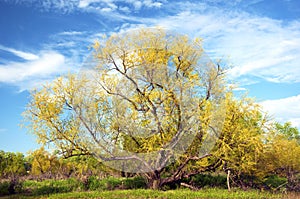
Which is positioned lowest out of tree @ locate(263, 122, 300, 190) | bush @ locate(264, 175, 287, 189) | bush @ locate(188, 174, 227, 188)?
bush @ locate(264, 175, 287, 189)

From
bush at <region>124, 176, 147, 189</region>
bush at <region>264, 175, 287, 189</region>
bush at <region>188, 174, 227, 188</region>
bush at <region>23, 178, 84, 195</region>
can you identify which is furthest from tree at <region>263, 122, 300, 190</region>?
bush at <region>23, 178, 84, 195</region>

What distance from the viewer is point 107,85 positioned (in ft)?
47.1

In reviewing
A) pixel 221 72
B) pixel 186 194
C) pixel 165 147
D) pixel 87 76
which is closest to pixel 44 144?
pixel 87 76

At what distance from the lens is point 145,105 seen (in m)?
14.2

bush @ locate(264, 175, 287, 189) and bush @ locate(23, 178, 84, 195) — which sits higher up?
bush @ locate(23, 178, 84, 195)

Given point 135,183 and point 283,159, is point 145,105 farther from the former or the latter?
point 283,159

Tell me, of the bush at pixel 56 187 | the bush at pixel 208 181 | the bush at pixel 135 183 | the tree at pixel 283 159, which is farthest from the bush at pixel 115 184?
the tree at pixel 283 159

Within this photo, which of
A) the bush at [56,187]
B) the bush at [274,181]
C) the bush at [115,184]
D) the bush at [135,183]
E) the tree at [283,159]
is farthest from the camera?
the bush at [274,181]

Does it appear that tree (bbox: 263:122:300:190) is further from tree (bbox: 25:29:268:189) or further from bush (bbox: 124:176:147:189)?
bush (bbox: 124:176:147:189)

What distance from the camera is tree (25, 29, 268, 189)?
45.9ft

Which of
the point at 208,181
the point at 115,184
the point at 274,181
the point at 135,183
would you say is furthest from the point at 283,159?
the point at 115,184

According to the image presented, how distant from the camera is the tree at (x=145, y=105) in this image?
13977mm

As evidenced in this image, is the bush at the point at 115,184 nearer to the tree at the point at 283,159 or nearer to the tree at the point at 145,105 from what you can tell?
the tree at the point at 145,105

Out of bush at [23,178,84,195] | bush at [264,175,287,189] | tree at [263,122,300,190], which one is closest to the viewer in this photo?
bush at [23,178,84,195]
